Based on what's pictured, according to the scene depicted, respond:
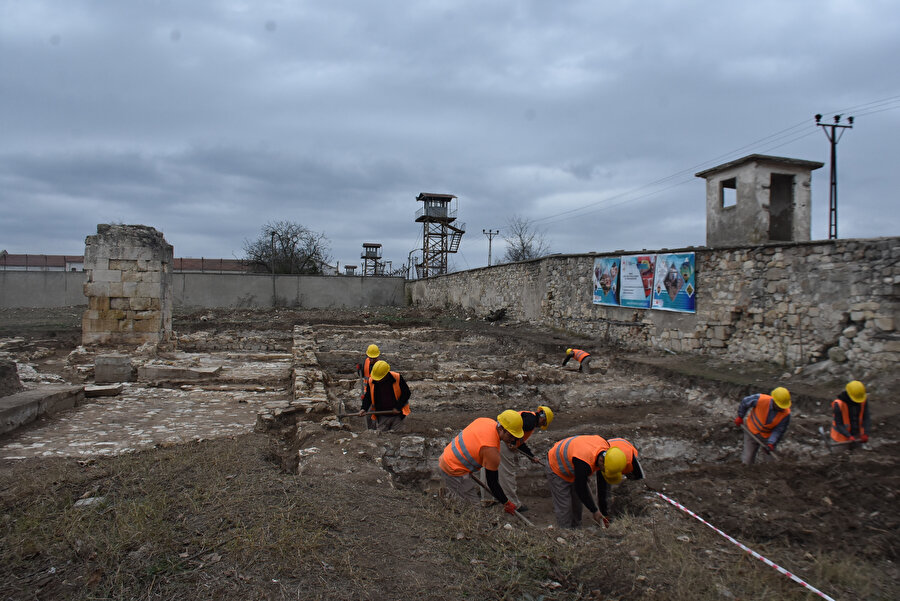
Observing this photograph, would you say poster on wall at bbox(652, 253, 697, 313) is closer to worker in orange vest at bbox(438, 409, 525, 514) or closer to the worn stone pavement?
worker in orange vest at bbox(438, 409, 525, 514)

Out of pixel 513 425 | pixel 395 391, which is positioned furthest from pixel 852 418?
pixel 395 391

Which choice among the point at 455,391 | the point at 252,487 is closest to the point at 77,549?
the point at 252,487

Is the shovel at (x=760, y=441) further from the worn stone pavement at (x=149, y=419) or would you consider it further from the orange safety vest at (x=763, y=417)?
the worn stone pavement at (x=149, y=419)

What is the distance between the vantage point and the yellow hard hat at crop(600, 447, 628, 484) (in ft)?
14.6

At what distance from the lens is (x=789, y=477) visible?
16.9ft

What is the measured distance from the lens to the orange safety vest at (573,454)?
15.1 ft

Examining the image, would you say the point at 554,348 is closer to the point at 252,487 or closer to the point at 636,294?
the point at 636,294

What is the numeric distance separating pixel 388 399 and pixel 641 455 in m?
3.23

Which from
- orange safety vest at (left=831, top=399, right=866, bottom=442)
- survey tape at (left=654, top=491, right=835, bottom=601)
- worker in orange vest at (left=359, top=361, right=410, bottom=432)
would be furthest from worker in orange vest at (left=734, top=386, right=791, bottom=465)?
worker in orange vest at (left=359, top=361, right=410, bottom=432)

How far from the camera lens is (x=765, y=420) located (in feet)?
19.9

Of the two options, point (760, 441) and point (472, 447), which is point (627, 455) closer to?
point (472, 447)

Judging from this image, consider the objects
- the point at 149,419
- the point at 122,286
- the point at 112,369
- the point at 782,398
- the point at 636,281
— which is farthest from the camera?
the point at 636,281

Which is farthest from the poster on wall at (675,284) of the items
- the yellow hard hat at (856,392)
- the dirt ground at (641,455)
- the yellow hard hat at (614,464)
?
the yellow hard hat at (614,464)

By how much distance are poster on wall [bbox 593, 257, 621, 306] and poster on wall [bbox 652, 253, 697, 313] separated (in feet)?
4.83
